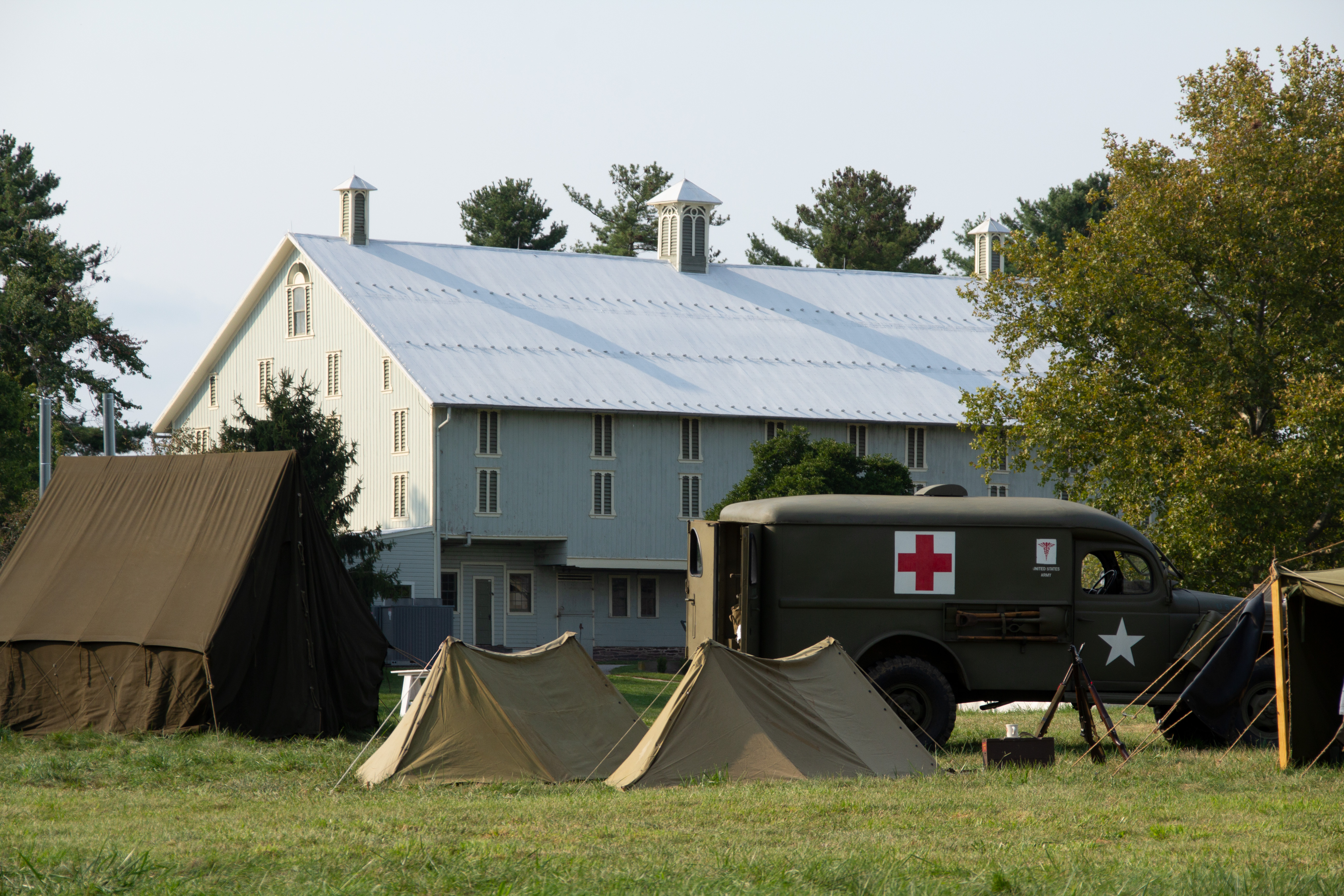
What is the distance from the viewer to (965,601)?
15.7 metres

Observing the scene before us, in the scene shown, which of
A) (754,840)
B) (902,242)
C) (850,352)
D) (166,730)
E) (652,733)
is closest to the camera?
(754,840)

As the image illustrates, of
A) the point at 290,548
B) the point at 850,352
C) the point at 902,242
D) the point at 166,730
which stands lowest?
the point at 166,730

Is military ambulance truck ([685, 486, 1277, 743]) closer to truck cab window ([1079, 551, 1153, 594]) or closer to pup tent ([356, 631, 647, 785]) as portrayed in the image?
truck cab window ([1079, 551, 1153, 594])

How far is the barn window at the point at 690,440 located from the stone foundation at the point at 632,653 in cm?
520

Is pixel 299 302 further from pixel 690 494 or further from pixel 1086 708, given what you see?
pixel 1086 708

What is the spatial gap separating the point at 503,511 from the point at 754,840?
103 feet

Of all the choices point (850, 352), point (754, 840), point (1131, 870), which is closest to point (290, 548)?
point (754, 840)

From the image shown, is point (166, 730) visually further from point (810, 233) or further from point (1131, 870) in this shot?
point (810, 233)

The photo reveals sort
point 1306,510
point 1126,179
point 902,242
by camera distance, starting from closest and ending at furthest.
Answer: point 1306,510 < point 1126,179 < point 902,242

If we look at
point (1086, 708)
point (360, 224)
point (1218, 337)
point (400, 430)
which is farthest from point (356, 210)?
point (1086, 708)

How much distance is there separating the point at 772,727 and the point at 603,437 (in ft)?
93.1

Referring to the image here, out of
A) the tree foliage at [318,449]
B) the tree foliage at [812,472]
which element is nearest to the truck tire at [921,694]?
the tree foliage at [812,472]

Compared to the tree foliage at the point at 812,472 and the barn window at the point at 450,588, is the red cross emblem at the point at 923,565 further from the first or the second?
the barn window at the point at 450,588

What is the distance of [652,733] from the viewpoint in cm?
1322
